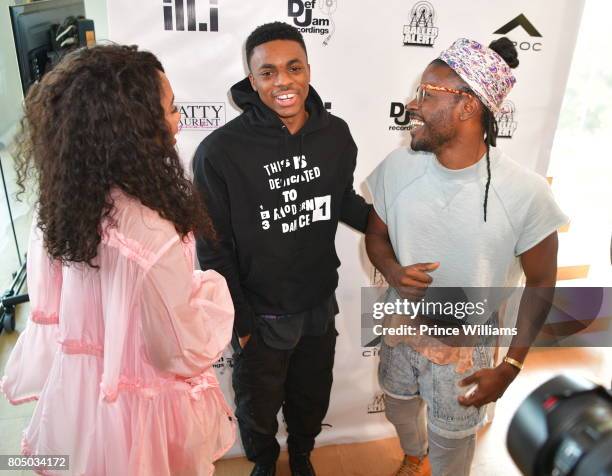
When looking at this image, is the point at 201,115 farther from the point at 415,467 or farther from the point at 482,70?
the point at 415,467

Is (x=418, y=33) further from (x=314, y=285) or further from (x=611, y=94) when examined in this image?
(x=611, y=94)

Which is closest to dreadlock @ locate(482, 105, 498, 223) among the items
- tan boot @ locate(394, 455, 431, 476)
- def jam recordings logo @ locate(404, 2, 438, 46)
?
def jam recordings logo @ locate(404, 2, 438, 46)

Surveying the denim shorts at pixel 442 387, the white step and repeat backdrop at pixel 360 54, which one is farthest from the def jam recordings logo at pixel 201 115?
the denim shorts at pixel 442 387

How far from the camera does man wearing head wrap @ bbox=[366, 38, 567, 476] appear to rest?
1399 mm

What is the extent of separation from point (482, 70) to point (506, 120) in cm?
76

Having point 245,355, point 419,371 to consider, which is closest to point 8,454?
point 245,355

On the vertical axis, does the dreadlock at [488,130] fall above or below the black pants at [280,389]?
above

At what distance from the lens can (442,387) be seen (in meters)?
1.55

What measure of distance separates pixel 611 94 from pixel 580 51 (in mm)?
325

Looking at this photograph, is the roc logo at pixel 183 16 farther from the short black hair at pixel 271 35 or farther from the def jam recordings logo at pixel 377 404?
the def jam recordings logo at pixel 377 404


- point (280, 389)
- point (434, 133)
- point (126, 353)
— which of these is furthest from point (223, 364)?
point (434, 133)

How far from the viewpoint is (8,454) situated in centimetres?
219

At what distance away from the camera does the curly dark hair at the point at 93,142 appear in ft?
3.24

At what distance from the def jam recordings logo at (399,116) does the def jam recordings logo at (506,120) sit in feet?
1.20
